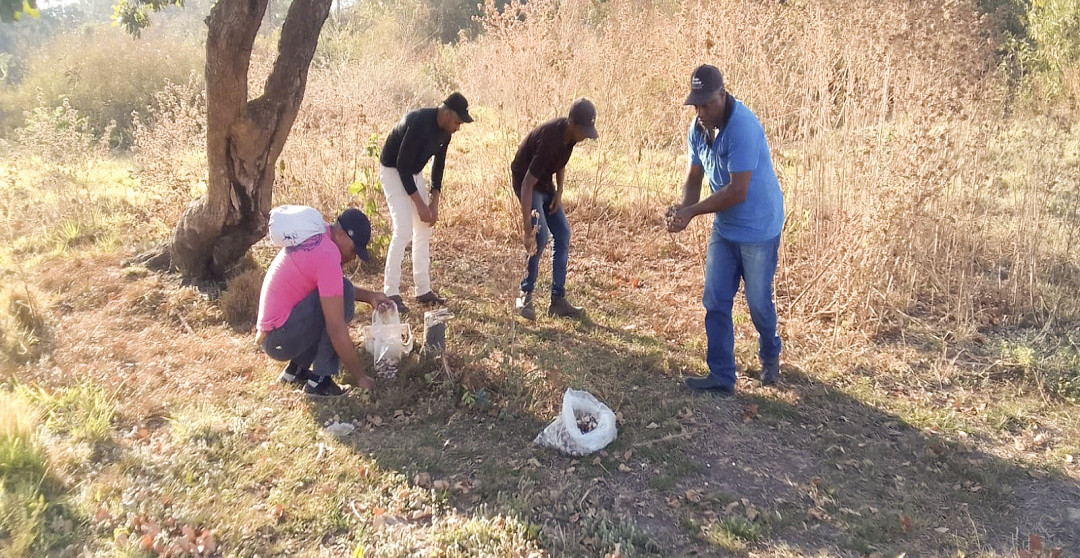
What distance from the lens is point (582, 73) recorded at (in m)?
7.21

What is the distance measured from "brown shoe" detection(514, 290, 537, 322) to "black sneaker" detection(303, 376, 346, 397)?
5.23 feet

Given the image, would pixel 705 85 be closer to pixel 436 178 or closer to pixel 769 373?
pixel 769 373

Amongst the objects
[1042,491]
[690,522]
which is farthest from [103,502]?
[1042,491]

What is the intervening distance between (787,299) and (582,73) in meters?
3.53

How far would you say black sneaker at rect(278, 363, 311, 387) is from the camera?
384 centimetres

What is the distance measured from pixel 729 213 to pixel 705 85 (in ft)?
2.36

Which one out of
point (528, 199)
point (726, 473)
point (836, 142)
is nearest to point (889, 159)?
point (836, 142)

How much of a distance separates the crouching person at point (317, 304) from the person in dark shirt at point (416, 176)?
3.20ft

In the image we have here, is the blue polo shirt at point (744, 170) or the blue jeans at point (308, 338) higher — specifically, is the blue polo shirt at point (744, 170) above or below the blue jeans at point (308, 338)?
above

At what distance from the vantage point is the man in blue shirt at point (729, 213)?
3301 mm

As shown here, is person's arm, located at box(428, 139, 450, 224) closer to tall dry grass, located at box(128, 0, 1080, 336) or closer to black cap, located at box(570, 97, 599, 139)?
tall dry grass, located at box(128, 0, 1080, 336)

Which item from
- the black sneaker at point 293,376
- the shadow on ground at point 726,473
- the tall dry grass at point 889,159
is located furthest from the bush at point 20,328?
the tall dry grass at point 889,159

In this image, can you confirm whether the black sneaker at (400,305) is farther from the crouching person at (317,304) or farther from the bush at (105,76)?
the bush at (105,76)

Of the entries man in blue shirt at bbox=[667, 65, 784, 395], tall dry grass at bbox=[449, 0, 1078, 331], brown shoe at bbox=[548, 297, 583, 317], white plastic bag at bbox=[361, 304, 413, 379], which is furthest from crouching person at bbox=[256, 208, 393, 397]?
tall dry grass at bbox=[449, 0, 1078, 331]
